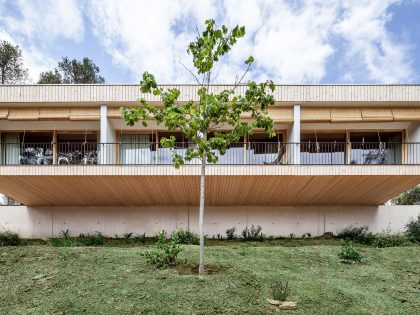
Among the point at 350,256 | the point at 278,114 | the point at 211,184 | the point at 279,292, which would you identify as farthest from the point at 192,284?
the point at 278,114

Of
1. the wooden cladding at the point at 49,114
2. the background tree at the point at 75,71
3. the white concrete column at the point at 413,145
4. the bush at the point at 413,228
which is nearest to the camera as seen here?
the wooden cladding at the point at 49,114

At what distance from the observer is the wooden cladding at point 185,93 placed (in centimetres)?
1398

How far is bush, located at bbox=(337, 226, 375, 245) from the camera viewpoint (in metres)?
14.0

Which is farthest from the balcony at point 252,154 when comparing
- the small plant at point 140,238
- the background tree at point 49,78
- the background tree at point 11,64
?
the background tree at point 49,78

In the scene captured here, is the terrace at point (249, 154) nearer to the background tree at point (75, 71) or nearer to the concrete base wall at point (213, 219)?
the concrete base wall at point (213, 219)

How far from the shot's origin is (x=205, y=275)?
7.54m

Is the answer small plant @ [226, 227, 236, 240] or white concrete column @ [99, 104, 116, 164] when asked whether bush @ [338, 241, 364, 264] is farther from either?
white concrete column @ [99, 104, 116, 164]

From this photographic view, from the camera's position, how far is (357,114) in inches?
571

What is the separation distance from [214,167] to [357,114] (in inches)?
271

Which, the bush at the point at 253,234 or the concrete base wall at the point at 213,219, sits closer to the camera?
the bush at the point at 253,234

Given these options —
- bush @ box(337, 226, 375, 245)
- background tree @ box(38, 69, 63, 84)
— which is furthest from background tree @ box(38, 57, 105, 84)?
bush @ box(337, 226, 375, 245)

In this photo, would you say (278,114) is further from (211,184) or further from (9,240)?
(9,240)

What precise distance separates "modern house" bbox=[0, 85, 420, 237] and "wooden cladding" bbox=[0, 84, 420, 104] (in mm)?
41

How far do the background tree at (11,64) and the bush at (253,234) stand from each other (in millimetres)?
26428
